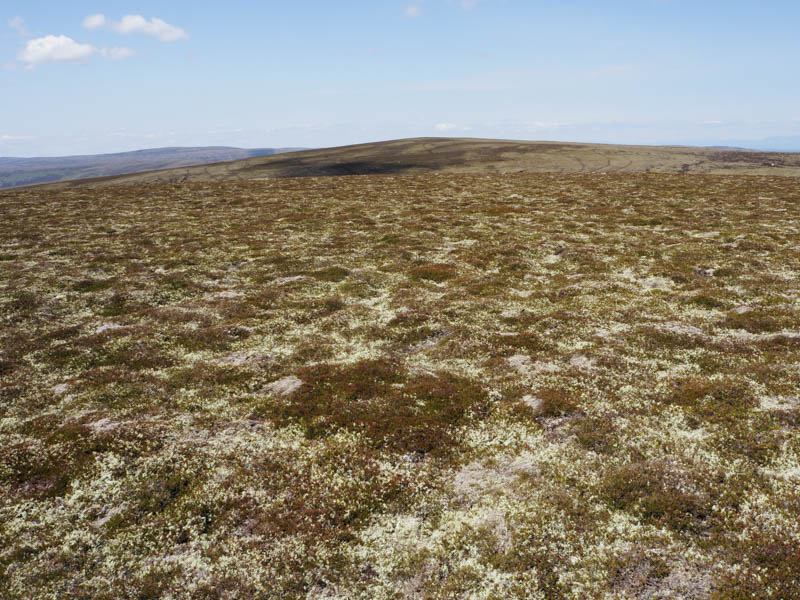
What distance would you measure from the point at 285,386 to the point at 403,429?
5.38m

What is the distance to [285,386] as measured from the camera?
17.2 meters

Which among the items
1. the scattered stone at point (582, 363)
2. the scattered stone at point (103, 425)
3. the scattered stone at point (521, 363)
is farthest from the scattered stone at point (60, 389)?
the scattered stone at point (582, 363)

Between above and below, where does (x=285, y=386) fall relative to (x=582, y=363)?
below

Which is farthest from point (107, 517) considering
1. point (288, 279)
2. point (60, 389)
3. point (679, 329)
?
point (679, 329)

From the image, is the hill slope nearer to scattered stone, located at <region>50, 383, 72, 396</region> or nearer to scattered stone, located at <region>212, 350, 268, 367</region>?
scattered stone, located at <region>212, 350, 268, 367</region>

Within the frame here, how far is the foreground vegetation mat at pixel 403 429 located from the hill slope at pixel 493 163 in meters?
105

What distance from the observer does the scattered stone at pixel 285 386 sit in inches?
661

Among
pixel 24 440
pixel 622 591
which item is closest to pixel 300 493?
pixel 622 591

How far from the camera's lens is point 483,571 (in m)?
9.60

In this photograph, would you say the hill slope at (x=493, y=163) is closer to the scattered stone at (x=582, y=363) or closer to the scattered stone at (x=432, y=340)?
the scattered stone at (x=432, y=340)

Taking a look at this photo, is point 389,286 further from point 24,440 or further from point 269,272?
point 24,440

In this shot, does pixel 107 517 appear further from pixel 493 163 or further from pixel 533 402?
pixel 493 163

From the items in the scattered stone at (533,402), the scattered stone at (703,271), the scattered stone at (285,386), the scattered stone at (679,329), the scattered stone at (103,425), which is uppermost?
the scattered stone at (703,271)

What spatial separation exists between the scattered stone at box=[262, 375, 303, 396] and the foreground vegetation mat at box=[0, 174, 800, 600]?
12 cm
